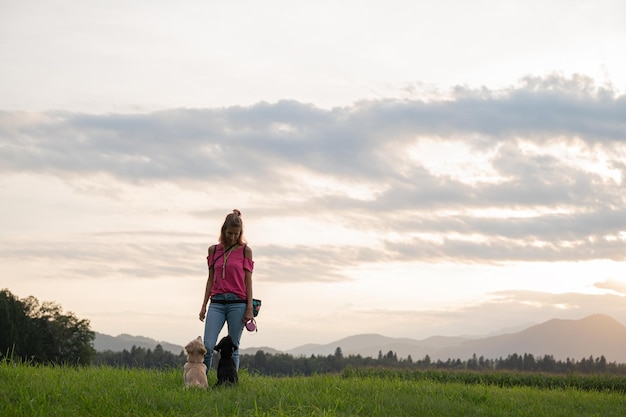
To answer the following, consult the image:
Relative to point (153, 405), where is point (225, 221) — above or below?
above

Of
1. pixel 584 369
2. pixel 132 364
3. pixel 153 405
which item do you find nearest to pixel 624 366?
pixel 584 369

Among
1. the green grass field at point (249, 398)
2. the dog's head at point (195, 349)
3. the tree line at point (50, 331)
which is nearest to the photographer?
the green grass field at point (249, 398)

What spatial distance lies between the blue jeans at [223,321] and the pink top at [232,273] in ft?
0.37

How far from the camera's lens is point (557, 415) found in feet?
42.6

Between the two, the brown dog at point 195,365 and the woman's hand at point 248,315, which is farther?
the woman's hand at point 248,315

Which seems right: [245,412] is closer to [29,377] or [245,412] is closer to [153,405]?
[153,405]

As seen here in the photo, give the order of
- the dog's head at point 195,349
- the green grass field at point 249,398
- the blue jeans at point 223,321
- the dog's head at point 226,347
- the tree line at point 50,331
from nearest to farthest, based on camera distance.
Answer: the green grass field at point 249,398, the dog's head at point 195,349, the dog's head at point 226,347, the blue jeans at point 223,321, the tree line at point 50,331

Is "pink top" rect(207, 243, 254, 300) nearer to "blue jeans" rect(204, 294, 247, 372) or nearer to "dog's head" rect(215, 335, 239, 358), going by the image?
"blue jeans" rect(204, 294, 247, 372)

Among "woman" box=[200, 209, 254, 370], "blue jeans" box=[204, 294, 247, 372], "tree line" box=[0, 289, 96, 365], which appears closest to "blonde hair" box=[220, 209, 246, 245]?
"woman" box=[200, 209, 254, 370]

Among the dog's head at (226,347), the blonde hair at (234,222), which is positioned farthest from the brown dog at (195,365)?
the blonde hair at (234,222)

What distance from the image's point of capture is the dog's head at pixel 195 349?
1173 cm

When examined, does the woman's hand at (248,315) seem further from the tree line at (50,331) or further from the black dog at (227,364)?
the tree line at (50,331)

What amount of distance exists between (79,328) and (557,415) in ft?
184

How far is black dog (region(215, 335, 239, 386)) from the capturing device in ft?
39.6
